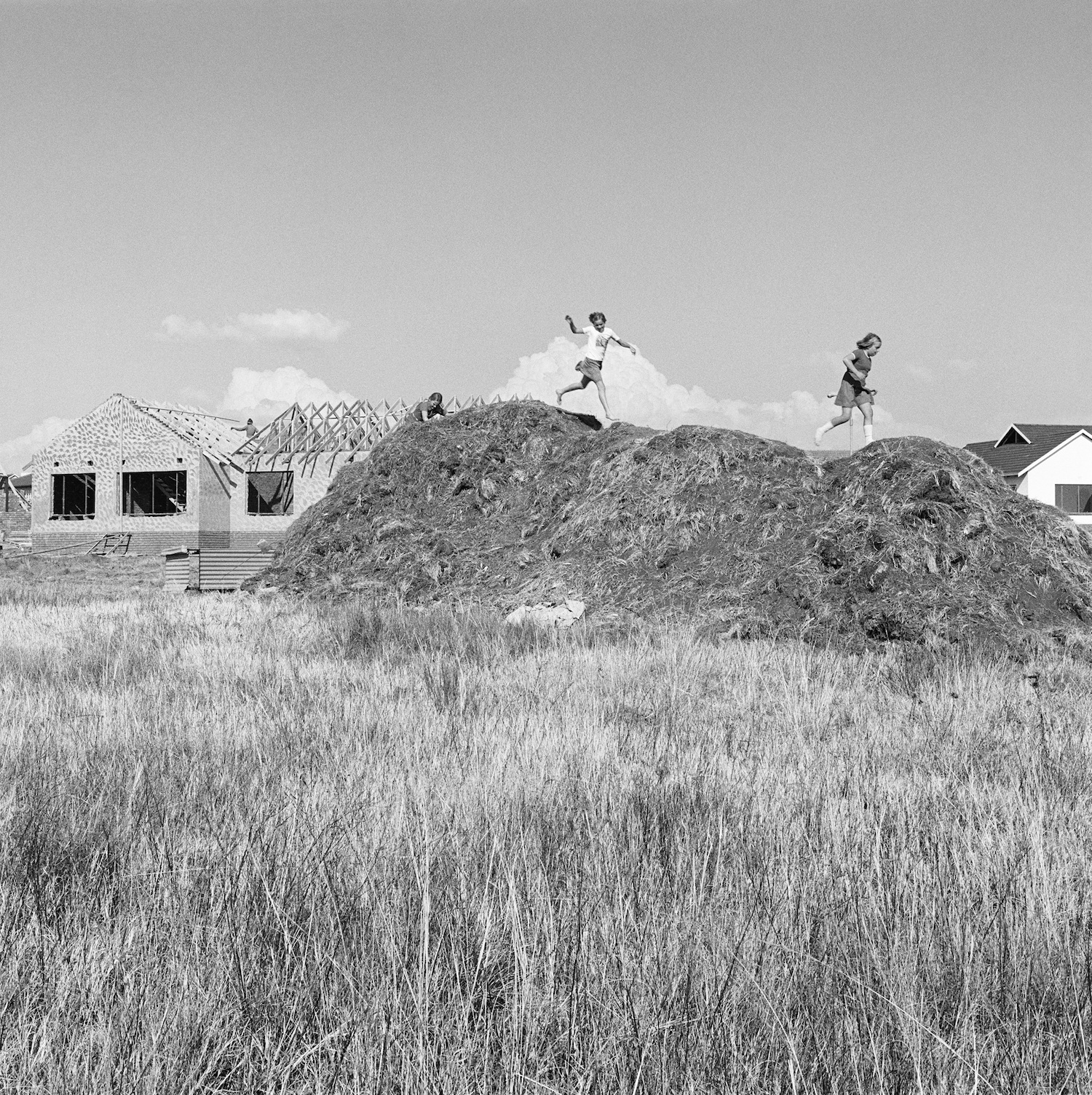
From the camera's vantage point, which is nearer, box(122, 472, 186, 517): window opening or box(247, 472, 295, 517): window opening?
box(247, 472, 295, 517): window opening

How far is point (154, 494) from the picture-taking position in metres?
39.4

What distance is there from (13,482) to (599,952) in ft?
220

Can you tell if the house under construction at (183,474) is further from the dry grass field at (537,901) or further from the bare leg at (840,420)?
the dry grass field at (537,901)

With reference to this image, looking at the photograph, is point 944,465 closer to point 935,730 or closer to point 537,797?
point 935,730

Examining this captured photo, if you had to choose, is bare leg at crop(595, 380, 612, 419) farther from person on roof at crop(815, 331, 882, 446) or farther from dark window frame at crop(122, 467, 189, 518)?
dark window frame at crop(122, 467, 189, 518)

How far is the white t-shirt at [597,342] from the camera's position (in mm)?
16391

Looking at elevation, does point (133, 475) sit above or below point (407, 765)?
above

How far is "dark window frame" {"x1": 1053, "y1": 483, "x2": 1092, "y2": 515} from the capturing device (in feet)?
131

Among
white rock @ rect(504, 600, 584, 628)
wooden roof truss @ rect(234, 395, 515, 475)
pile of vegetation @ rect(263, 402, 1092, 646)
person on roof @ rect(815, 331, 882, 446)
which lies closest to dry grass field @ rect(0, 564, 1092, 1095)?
pile of vegetation @ rect(263, 402, 1092, 646)

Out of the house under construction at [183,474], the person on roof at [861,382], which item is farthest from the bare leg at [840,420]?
the house under construction at [183,474]

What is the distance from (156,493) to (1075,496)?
1402 inches

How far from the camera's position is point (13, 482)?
61.8 meters

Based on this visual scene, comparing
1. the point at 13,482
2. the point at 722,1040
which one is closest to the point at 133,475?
the point at 13,482

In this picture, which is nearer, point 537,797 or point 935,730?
point 537,797
